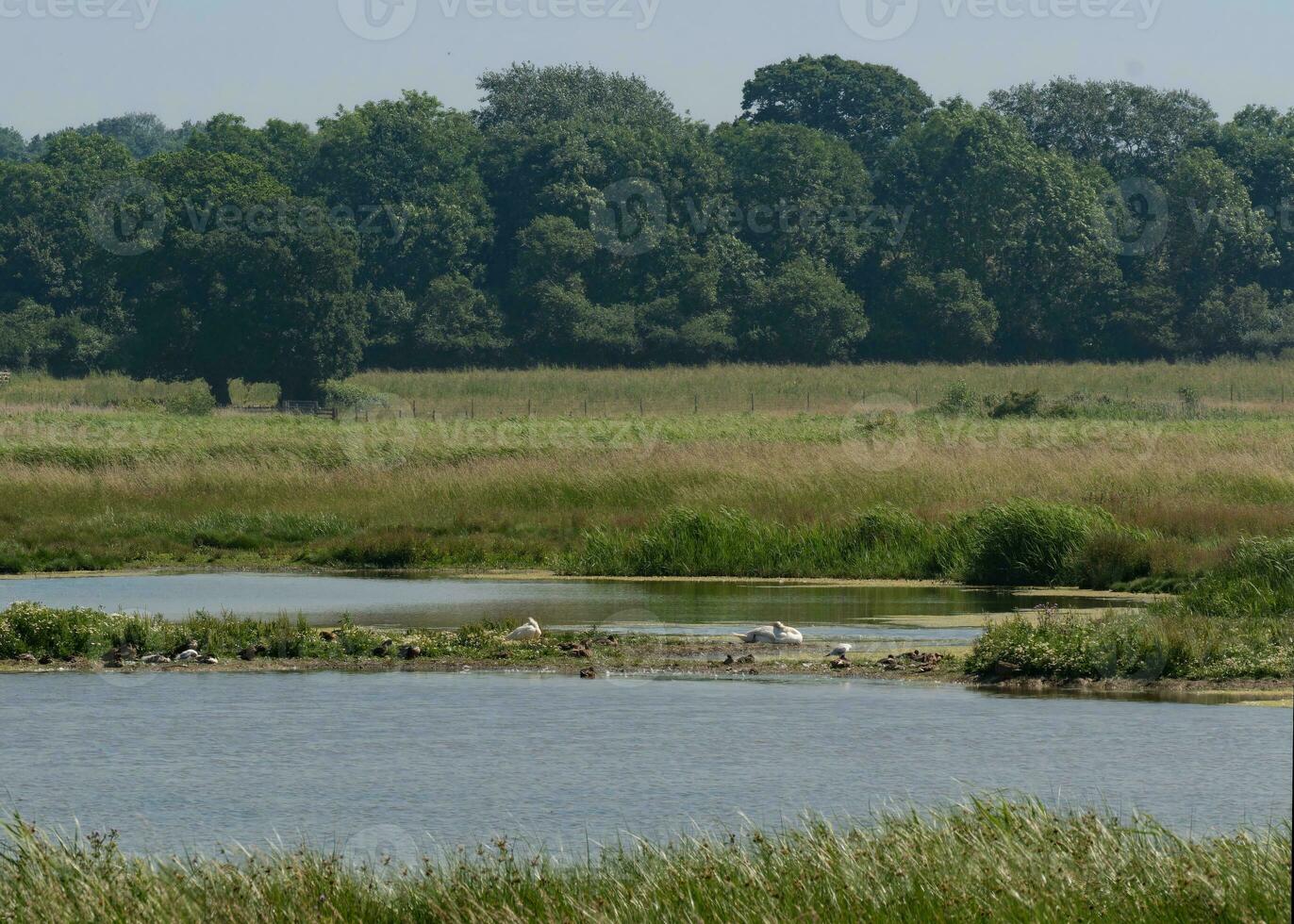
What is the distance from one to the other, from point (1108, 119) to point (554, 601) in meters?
105

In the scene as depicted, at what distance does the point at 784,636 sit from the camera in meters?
22.9

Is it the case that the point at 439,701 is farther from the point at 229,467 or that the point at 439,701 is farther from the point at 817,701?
the point at 229,467

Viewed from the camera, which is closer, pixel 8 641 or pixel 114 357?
pixel 8 641

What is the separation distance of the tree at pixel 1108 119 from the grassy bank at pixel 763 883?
116832 millimetres

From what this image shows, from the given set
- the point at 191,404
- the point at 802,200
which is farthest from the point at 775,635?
the point at 802,200

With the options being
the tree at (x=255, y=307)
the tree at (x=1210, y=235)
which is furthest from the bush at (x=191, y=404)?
the tree at (x=1210, y=235)

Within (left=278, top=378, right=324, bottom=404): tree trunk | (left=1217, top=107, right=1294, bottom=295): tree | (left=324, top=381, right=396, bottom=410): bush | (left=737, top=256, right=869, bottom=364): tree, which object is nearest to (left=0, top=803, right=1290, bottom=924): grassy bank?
(left=324, top=381, right=396, bottom=410): bush

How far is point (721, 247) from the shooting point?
356ft

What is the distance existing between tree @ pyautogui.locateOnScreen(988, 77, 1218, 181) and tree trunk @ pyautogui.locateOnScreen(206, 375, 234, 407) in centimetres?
5699

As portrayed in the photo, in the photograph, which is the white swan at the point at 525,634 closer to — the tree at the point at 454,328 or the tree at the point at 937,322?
the tree at the point at 454,328

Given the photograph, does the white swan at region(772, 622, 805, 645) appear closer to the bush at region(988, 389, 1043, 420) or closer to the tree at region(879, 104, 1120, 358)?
the bush at region(988, 389, 1043, 420)

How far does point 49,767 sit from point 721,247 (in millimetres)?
93391

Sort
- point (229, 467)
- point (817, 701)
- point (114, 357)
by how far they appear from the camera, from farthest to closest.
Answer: point (114, 357) → point (229, 467) → point (817, 701)

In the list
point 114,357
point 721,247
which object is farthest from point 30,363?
point 721,247
